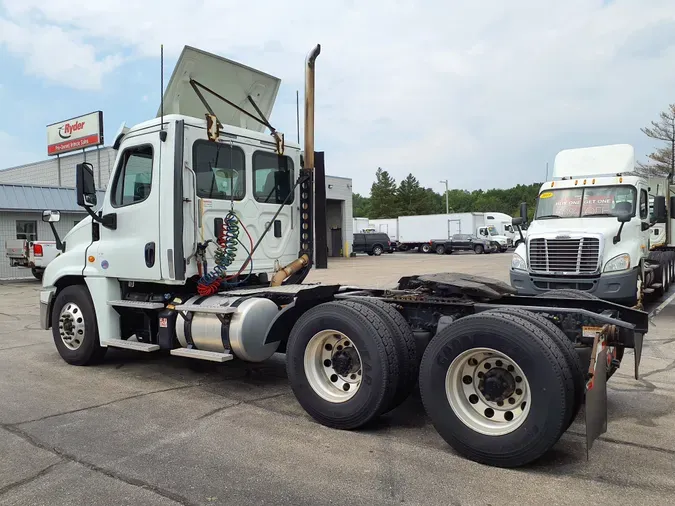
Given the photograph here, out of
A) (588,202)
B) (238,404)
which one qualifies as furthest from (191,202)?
(588,202)

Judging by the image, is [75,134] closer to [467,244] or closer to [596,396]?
[467,244]

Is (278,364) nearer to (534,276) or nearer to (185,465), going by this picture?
(185,465)

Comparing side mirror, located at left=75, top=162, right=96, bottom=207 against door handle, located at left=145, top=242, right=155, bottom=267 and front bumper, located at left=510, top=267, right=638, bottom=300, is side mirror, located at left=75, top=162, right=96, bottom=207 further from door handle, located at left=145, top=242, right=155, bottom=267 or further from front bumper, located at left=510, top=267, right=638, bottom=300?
front bumper, located at left=510, top=267, right=638, bottom=300

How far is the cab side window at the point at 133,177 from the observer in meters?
6.23

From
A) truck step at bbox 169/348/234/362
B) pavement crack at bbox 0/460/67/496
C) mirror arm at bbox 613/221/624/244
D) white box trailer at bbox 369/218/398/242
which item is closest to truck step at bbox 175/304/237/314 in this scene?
truck step at bbox 169/348/234/362

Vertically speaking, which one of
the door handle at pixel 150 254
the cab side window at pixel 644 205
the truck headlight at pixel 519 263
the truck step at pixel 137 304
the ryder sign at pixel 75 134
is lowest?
the truck step at pixel 137 304

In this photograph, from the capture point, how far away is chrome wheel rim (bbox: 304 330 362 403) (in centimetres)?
466

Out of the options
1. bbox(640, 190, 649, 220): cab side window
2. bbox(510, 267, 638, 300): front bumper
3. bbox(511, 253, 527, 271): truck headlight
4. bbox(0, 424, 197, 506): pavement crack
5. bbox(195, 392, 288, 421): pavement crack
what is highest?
bbox(640, 190, 649, 220): cab side window

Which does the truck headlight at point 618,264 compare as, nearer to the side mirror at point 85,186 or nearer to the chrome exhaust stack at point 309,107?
the chrome exhaust stack at point 309,107

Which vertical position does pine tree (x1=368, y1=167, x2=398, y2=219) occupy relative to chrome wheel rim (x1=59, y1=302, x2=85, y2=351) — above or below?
above

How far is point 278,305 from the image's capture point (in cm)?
576

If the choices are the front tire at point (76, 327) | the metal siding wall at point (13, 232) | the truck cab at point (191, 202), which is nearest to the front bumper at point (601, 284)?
the truck cab at point (191, 202)

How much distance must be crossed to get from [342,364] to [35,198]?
2175 centimetres

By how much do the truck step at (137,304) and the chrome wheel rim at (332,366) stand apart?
2.20m
